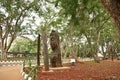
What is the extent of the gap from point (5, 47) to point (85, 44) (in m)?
34.4

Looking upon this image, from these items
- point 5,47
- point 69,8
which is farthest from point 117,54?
point 69,8

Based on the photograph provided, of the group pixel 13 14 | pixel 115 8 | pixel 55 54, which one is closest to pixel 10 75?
pixel 55 54

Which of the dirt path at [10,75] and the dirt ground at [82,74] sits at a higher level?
the dirt path at [10,75]

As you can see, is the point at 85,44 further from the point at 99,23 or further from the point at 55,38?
the point at 55,38

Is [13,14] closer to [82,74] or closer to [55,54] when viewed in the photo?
[55,54]

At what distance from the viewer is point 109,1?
30.3 ft

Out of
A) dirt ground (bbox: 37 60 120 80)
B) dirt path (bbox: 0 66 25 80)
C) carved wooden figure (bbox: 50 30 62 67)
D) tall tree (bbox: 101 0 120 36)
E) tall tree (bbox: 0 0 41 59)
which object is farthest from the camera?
tall tree (bbox: 0 0 41 59)

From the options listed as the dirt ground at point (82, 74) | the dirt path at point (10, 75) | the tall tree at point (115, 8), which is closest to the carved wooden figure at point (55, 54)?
the dirt ground at point (82, 74)

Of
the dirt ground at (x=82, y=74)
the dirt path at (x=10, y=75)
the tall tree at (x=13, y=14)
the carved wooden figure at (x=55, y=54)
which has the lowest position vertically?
the dirt ground at (x=82, y=74)

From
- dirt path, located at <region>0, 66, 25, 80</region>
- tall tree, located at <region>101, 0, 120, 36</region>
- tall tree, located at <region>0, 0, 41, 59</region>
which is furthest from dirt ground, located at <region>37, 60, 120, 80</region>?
tall tree, located at <region>0, 0, 41, 59</region>

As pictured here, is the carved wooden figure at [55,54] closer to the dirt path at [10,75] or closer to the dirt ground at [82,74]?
the dirt ground at [82,74]

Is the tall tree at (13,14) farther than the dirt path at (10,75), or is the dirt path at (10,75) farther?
the tall tree at (13,14)

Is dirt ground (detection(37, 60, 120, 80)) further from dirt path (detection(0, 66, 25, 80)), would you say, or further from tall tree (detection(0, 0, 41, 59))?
tall tree (detection(0, 0, 41, 59))


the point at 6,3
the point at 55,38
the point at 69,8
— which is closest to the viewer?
the point at 69,8
